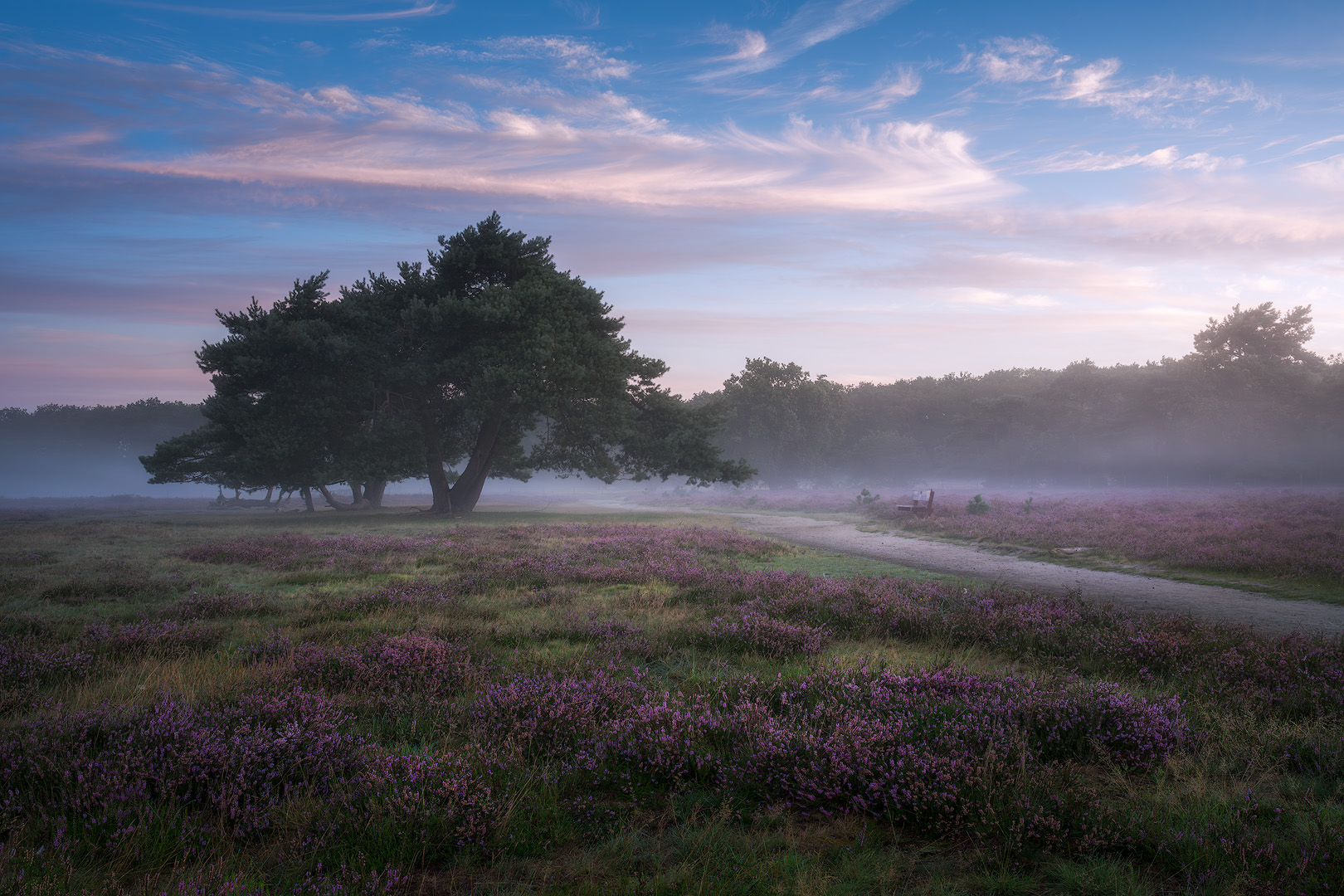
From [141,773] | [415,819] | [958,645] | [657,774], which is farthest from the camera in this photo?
[958,645]

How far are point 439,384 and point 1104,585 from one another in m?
29.9

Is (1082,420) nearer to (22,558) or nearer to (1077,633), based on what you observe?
(1077,633)

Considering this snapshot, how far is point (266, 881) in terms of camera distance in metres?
2.62

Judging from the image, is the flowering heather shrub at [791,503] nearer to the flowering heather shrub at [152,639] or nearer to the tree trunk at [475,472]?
the tree trunk at [475,472]

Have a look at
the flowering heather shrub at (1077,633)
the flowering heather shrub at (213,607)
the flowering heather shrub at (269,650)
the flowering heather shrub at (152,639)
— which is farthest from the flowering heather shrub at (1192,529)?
the flowering heather shrub at (213,607)

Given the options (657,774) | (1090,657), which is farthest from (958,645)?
(657,774)

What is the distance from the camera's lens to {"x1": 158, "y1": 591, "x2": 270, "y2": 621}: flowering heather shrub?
8242 millimetres

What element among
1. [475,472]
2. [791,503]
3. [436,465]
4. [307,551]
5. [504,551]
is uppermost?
[436,465]

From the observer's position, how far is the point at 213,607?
8.58 metres

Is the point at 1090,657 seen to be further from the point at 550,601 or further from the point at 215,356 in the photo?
the point at 215,356

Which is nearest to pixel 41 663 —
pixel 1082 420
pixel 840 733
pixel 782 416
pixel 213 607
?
pixel 213 607

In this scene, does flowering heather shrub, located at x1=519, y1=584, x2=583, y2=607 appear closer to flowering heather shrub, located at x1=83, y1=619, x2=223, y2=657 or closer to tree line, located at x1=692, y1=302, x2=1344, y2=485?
flowering heather shrub, located at x1=83, y1=619, x2=223, y2=657

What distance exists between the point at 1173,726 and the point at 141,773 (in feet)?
21.1

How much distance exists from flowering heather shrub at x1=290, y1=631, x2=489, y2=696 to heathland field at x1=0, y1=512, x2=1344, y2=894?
0.04 m
